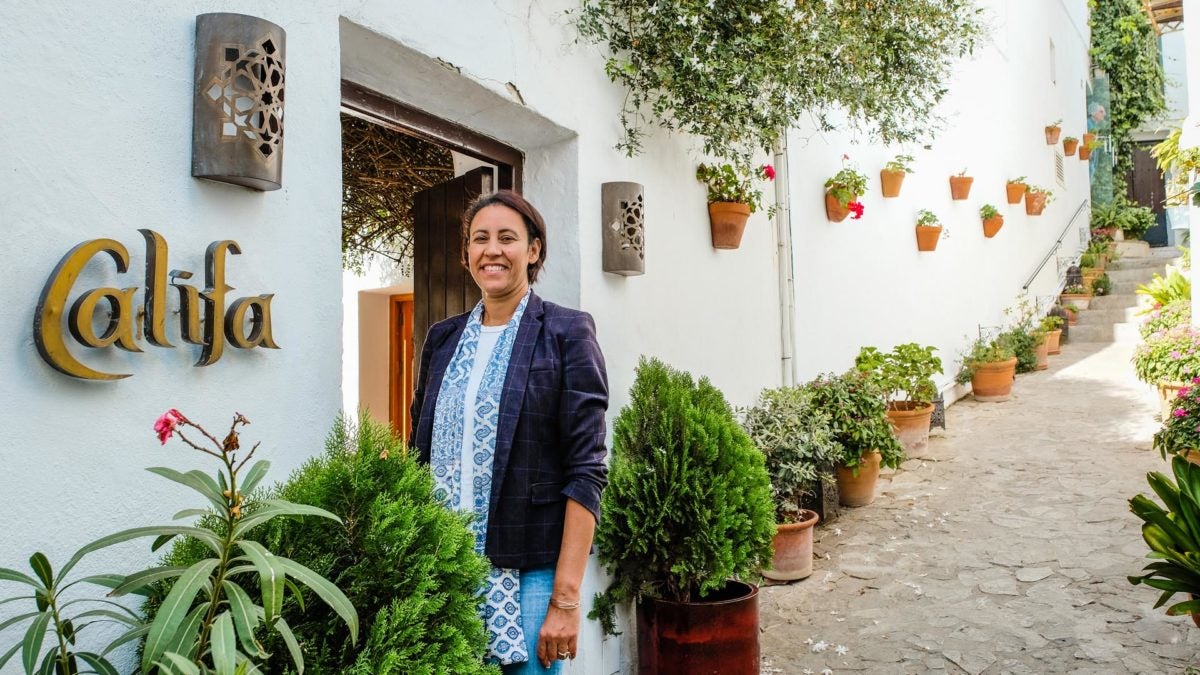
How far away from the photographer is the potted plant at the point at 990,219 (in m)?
9.66

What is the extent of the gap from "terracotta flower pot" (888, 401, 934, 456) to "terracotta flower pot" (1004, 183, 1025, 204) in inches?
204

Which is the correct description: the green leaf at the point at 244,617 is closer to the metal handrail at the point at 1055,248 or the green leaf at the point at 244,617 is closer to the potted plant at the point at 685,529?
the potted plant at the point at 685,529

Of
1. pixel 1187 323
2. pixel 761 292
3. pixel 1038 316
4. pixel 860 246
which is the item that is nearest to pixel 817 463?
pixel 761 292

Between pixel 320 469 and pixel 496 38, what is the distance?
1.77 m

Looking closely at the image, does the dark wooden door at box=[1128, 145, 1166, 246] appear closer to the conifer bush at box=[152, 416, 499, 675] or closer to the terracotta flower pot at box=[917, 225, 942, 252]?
the terracotta flower pot at box=[917, 225, 942, 252]

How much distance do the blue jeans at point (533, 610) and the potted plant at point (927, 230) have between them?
284 inches

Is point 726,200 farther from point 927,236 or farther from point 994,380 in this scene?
point 994,380

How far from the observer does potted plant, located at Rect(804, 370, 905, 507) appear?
5.24 metres

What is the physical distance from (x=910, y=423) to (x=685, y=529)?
4.59 metres

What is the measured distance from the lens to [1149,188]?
17.0 meters

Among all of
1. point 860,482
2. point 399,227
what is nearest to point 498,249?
point 399,227

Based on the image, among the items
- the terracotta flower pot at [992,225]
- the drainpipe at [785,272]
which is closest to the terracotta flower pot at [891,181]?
the drainpipe at [785,272]

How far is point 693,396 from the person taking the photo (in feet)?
10.9

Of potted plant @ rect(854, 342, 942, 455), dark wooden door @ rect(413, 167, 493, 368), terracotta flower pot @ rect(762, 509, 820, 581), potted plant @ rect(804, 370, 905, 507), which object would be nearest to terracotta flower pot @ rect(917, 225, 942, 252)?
potted plant @ rect(854, 342, 942, 455)
